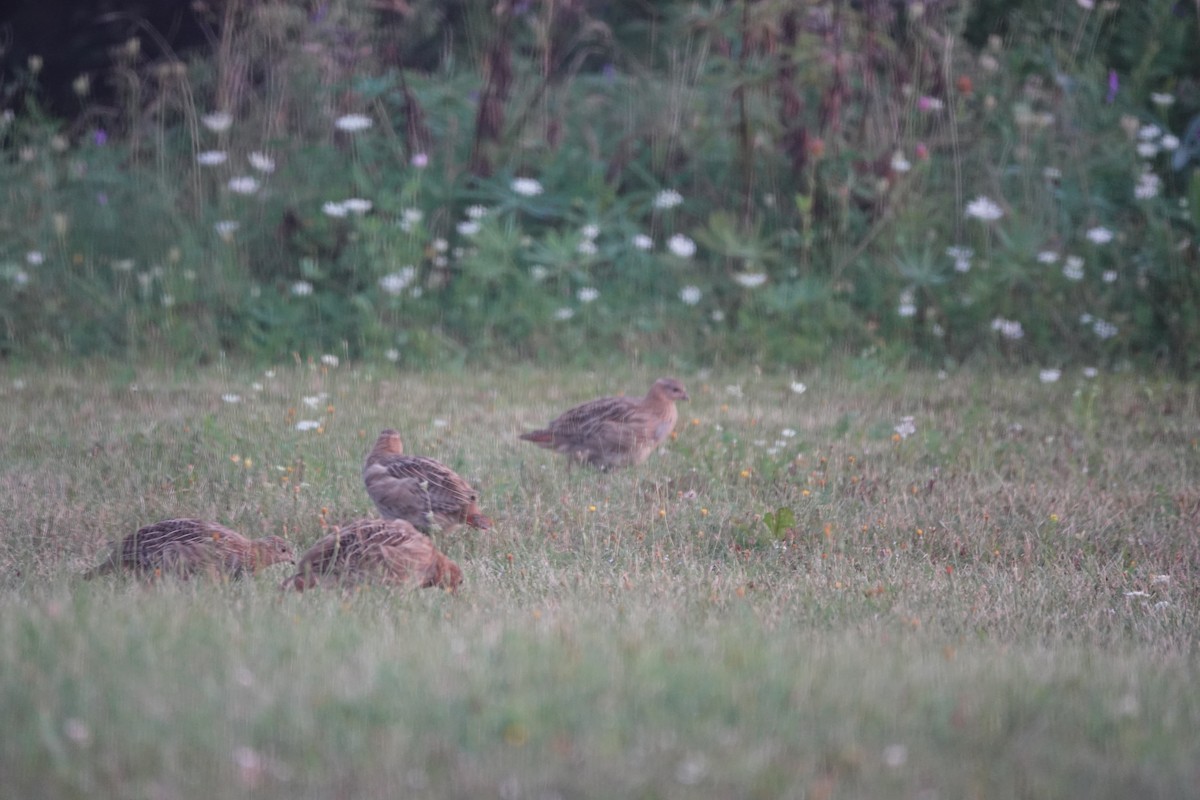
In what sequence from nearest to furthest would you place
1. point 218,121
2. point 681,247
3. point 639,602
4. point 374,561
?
point 639,602 < point 374,561 < point 681,247 < point 218,121

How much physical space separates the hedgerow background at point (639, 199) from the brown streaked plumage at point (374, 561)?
4.66 m

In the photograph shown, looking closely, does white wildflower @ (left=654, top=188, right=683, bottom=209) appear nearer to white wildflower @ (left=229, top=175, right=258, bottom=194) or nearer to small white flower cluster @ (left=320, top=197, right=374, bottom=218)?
small white flower cluster @ (left=320, top=197, right=374, bottom=218)

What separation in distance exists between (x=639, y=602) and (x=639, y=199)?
6831mm

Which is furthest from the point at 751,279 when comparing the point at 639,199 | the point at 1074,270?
the point at 1074,270

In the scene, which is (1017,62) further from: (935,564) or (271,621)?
(271,621)

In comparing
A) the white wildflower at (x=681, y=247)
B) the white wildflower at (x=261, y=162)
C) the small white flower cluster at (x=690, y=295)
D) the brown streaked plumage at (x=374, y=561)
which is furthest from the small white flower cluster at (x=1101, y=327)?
the white wildflower at (x=261, y=162)

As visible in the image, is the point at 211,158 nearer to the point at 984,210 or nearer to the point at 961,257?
the point at 961,257

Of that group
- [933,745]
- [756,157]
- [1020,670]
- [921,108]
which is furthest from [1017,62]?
[933,745]

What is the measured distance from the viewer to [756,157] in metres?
11.2

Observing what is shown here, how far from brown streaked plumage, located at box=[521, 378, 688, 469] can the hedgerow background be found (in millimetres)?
2748

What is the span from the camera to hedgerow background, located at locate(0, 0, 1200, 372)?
1027 cm

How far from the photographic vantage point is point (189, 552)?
17.6ft

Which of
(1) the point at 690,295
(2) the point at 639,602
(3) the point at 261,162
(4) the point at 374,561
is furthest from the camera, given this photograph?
(3) the point at 261,162

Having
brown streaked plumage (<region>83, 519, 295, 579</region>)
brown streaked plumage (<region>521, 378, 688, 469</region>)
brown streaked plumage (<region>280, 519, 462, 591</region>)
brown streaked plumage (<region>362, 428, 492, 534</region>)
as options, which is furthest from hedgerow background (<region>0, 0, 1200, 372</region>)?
brown streaked plumage (<region>280, 519, 462, 591</region>)
